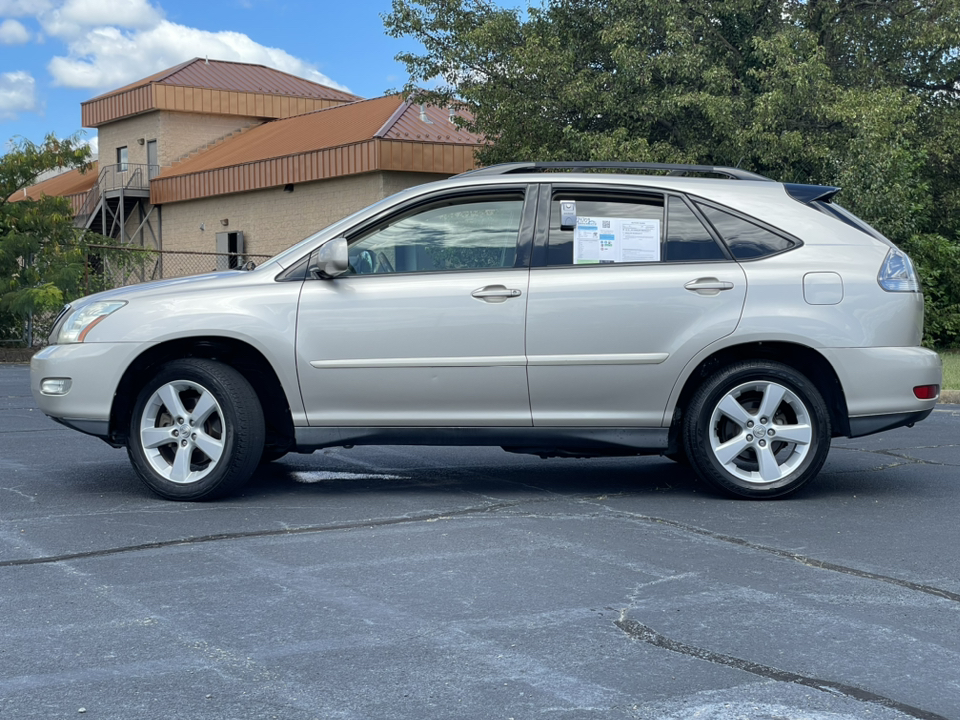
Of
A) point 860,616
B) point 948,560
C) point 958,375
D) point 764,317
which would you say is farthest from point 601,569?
point 958,375

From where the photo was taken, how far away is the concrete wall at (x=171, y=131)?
4128 cm

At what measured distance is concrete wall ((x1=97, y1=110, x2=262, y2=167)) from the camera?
4128 cm

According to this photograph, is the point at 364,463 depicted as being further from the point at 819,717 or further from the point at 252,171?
the point at 252,171

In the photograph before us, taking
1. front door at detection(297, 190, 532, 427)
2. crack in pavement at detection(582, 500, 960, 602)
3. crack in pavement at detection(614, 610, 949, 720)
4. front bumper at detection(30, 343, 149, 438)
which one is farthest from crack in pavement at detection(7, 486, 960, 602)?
front bumper at detection(30, 343, 149, 438)

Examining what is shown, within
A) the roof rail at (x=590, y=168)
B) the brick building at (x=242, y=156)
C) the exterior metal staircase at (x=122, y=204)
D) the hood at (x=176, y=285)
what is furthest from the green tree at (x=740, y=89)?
the exterior metal staircase at (x=122, y=204)

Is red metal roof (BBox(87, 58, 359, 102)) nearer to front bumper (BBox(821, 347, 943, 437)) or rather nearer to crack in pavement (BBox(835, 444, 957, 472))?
crack in pavement (BBox(835, 444, 957, 472))

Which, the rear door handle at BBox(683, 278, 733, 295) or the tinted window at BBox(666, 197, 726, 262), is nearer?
the rear door handle at BBox(683, 278, 733, 295)

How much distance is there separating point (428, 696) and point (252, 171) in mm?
Result: 33008

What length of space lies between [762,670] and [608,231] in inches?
133

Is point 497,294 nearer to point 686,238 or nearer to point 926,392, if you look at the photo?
point 686,238

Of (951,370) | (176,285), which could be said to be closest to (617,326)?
(176,285)

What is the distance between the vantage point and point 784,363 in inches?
263

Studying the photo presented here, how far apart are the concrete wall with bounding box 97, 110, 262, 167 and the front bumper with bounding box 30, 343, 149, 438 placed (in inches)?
1431

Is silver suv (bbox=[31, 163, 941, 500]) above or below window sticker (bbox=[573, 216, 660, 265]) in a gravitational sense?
below
